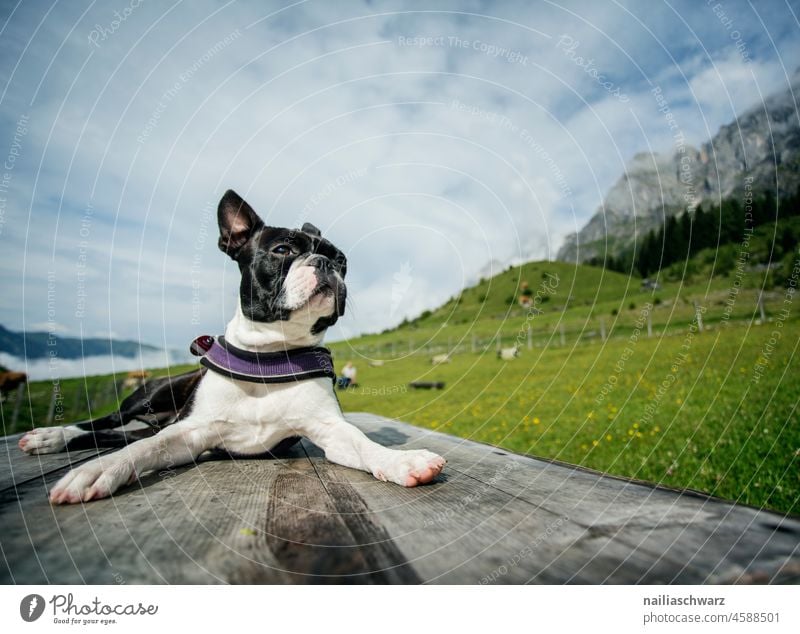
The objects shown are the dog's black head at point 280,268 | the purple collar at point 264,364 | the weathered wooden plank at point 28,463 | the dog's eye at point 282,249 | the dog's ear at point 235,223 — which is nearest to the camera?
the weathered wooden plank at point 28,463

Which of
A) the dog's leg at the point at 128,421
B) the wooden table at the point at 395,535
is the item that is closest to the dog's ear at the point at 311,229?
the dog's leg at the point at 128,421

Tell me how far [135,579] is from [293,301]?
240 cm

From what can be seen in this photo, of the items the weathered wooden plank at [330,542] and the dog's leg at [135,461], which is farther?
the dog's leg at [135,461]

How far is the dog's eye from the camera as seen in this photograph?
159 inches

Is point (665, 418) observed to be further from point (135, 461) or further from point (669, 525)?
point (135, 461)

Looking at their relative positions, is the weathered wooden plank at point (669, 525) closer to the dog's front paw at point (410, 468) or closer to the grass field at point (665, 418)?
the dog's front paw at point (410, 468)

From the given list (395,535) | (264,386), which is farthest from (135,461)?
(395,535)

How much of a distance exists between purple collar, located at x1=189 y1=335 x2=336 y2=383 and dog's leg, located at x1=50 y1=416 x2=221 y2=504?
47 centimetres

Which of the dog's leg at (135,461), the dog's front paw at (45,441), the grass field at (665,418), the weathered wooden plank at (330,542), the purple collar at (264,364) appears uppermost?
the purple collar at (264,364)

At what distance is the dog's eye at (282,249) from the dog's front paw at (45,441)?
8.24 ft

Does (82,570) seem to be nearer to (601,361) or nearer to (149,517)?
(149,517)

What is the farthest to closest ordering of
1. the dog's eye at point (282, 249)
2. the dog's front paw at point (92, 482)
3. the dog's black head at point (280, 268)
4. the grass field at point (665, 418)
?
the grass field at point (665, 418), the dog's eye at point (282, 249), the dog's black head at point (280, 268), the dog's front paw at point (92, 482)

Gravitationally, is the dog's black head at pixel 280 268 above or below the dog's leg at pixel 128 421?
above

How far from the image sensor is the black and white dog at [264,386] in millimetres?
3475
